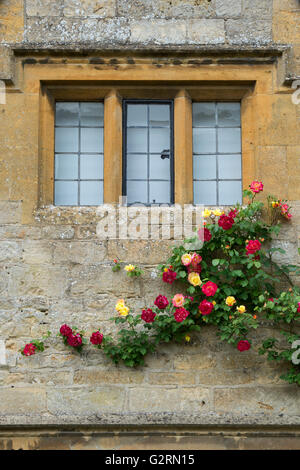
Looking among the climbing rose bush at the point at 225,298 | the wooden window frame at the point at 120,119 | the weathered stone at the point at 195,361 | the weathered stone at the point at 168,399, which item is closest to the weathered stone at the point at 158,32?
the wooden window frame at the point at 120,119

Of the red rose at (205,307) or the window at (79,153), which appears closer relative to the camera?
the red rose at (205,307)

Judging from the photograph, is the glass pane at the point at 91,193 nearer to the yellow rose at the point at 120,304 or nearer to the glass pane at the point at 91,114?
the glass pane at the point at 91,114

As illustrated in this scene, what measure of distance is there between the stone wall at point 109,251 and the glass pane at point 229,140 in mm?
173

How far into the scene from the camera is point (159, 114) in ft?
19.8

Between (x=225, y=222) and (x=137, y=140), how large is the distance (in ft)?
3.68

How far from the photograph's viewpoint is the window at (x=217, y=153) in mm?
5934

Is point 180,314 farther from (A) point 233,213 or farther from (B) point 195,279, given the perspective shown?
(A) point 233,213

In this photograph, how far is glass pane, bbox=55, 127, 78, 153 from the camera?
600 centimetres

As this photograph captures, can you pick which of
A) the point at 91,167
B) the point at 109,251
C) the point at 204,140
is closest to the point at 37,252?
the point at 109,251

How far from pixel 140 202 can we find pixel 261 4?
73.8 inches

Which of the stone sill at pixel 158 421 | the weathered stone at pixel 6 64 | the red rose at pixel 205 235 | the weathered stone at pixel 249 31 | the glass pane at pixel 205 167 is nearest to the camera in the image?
the stone sill at pixel 158 421
